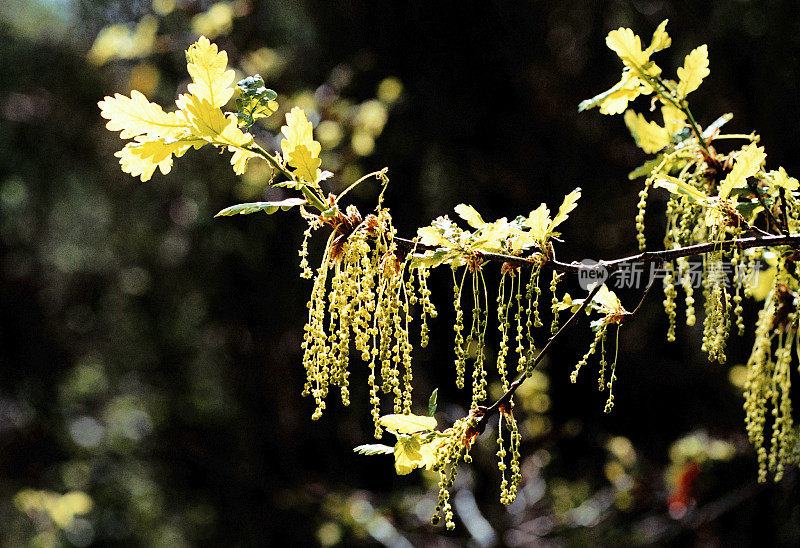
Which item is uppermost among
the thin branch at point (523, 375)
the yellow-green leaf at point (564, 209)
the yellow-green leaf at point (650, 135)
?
the yellow-green leaf at point (650, 135)

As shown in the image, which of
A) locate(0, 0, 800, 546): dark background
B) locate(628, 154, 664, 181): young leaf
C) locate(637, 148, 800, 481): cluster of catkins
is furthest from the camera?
locate(0, 0, 800, 546): dark background

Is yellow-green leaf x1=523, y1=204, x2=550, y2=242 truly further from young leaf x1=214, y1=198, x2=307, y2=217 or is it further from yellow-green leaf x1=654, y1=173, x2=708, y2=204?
young leaf x1=214, y1=198, x2=307, y2=217

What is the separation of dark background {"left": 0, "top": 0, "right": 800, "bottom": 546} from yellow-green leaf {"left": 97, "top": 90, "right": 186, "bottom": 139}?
194 centimetres

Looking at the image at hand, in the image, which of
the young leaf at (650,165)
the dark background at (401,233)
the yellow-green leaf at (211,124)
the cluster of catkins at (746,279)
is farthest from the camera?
the dark background at (401,233)

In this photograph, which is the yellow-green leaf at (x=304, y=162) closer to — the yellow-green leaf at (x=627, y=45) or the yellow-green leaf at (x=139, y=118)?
the yellow-green leaf at (x=139, y=118)

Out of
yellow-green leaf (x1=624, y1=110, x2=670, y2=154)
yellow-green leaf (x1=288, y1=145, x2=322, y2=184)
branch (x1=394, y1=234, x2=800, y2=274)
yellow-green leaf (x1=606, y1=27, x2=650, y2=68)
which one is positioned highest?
yellow-green leaf (x1=606, y1=27, x2=650, y2=68)

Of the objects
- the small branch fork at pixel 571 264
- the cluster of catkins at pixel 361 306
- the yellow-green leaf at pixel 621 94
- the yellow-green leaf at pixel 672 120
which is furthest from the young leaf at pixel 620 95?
the cluster of catkins at pixel 361 306

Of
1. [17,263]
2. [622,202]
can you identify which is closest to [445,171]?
[622,202]

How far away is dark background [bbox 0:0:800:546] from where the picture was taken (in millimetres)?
2697

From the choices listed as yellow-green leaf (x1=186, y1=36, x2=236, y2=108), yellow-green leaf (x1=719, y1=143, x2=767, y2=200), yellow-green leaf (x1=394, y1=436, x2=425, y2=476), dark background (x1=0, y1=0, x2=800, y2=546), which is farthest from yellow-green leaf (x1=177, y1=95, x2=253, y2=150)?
dark background (x1=0, y1=0, x2=800, y2=546)

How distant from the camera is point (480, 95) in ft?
9.56

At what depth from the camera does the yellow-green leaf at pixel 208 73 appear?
0.76 m

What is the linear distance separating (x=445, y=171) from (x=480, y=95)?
316mm

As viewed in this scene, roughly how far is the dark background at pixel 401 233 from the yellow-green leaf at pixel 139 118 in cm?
194
